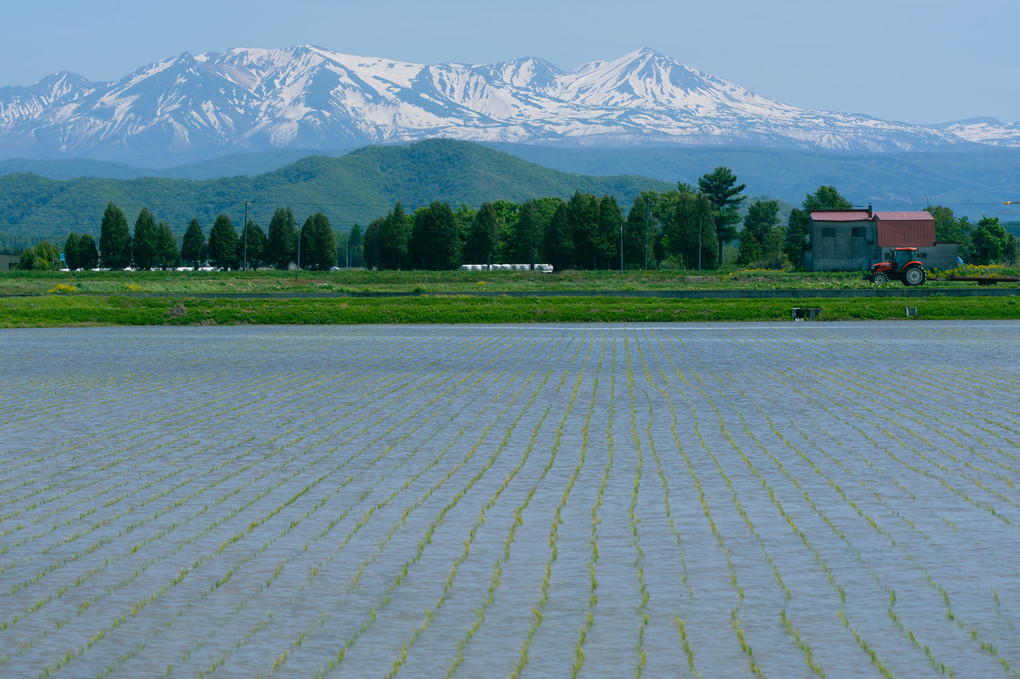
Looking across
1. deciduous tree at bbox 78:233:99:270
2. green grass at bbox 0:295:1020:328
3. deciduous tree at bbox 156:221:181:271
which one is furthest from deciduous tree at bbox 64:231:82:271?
green grass at bbox 0:295:1020:328

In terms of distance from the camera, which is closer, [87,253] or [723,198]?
[87,253]

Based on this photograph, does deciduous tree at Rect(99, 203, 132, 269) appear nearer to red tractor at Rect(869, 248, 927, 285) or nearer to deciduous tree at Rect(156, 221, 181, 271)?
deciduous tree at Rect(156, 221, 181, 271)

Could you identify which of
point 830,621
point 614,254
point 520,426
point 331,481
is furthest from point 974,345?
point 614,254

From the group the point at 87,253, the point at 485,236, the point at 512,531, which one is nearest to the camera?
the point at 512,531

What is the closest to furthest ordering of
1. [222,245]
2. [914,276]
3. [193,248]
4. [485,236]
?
[914,276] < [485,236] < [222,245] < [193,248]

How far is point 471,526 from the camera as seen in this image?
7211 mm

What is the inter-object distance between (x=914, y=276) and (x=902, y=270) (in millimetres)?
872

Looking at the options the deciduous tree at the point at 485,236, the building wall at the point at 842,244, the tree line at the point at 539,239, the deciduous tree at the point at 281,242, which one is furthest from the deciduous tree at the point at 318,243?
the building wall at the point at 842,244

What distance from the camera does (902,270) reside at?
57.9 metres

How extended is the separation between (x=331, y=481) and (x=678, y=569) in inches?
138

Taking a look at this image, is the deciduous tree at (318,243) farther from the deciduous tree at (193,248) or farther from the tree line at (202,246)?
the deciduous tree at (193,248)

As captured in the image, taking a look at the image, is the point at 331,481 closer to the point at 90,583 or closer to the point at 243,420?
the point at 90,583

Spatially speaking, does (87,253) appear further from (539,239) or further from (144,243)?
(539,239)

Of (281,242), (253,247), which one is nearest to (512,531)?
(281,242)
